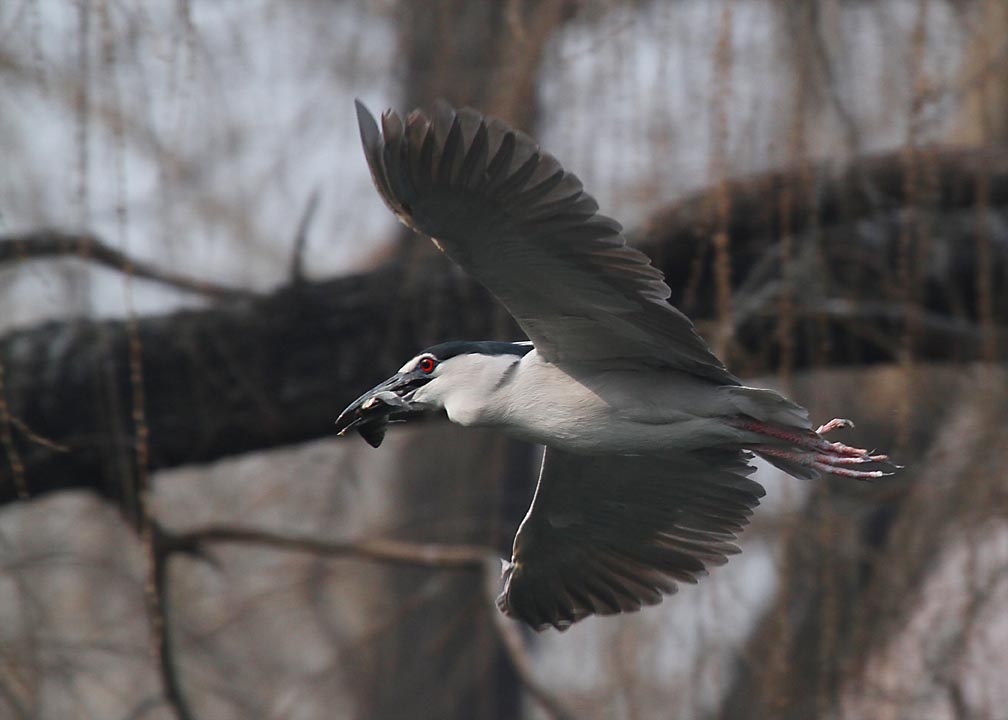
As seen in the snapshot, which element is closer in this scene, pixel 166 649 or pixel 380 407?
pixel 380 407

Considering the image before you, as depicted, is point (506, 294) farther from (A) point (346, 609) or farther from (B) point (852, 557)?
(A) point (346, 609)

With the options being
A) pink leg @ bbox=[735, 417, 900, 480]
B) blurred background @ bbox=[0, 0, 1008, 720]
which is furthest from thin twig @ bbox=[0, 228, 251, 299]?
pink leg @ bbox=[735, 417, 900, 480]

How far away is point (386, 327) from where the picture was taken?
367 cm

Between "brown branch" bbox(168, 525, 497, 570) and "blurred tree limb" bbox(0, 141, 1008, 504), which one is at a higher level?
"blurred tree limb" bbox(0, 141, 1008, 504)

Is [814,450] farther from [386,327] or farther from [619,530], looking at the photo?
[386,327]

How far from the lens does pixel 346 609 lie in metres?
5.68

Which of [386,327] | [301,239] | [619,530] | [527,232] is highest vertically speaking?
[527,232]

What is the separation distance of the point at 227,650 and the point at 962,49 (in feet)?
10.9

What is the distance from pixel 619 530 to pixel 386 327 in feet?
3.31

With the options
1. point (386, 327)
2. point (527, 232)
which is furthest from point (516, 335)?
point (527, 232)

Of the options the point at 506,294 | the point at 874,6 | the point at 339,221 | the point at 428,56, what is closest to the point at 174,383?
the point at 339,221

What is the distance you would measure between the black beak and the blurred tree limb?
755mm

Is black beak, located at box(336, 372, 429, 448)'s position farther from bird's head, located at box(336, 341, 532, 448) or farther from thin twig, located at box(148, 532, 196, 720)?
thin twig, located at box(148, 532, 196, 720)

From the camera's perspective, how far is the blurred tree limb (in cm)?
341
